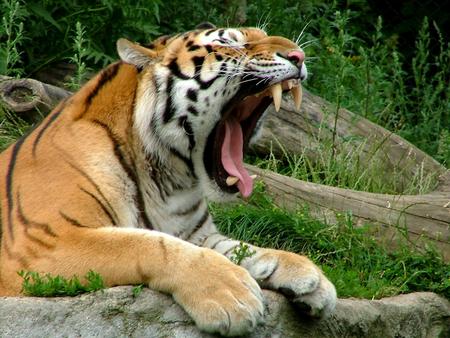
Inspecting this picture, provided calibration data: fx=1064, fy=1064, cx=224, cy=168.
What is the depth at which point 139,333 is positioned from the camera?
3707mm

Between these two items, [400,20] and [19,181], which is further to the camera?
[400,20]

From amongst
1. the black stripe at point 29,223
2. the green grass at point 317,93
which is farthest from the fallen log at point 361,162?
the black stripe at point 29,223

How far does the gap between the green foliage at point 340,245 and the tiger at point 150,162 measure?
108cm

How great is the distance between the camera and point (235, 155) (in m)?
4.41

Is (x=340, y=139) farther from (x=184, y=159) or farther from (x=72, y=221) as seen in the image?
(x=72, y=221)

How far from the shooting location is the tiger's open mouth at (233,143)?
4336 millimetres

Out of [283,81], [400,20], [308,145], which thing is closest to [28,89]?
[308,145]

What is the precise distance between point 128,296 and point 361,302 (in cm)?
126

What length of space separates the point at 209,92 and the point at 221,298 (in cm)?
105

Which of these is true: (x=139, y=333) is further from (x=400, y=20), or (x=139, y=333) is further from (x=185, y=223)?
(x=400, y=20)

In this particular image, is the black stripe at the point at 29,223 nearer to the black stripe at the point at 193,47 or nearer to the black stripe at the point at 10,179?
the black stripe at the point at 10,179

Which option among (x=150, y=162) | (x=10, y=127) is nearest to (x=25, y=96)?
(x=10, y=127)

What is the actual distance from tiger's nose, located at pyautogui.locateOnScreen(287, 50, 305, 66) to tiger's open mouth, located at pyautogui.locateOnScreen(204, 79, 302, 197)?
8cm

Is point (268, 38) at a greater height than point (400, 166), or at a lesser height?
greater
